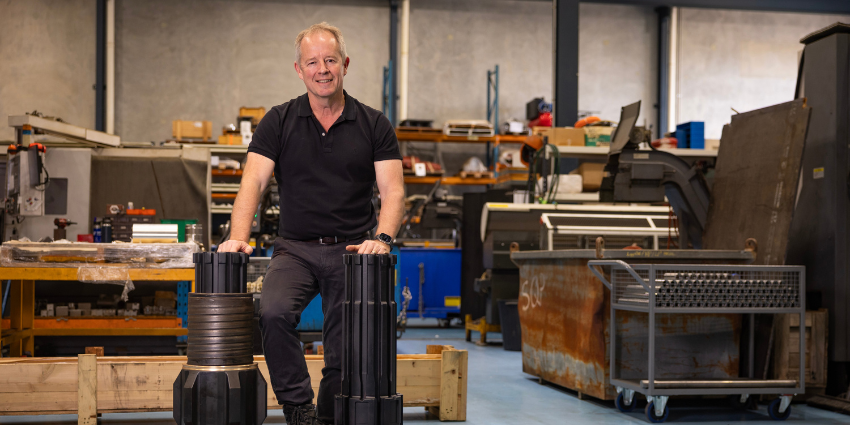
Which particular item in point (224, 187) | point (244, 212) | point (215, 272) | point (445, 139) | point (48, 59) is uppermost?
point (48, 59)

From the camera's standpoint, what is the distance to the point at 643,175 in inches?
174

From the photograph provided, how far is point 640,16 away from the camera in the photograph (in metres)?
12.7

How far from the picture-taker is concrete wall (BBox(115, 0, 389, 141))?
11.4 meters

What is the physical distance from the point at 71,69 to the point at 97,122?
0.89 metres

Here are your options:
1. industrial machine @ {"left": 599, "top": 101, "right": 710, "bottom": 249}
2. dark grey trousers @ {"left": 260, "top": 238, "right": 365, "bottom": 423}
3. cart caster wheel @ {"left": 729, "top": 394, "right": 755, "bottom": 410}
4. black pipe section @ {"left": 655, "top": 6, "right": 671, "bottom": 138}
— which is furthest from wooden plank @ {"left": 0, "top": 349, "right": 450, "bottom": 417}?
black pipe section @ {"left": 655, "top": 6, "right": 671, "bottom": 138}

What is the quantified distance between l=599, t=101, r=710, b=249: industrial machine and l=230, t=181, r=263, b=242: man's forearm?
2.59m

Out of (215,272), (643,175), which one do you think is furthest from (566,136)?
(215,272)

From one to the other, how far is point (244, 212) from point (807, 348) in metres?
3.31

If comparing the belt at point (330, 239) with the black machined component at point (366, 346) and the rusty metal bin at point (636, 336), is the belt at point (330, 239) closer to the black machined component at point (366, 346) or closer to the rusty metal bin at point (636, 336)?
the black machined component at point (366, 346)

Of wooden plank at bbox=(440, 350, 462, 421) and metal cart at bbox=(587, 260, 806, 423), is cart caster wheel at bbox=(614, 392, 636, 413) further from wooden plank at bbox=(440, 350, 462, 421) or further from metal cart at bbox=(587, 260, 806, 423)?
wooden plank at bbox=(440, 350, 462, 421)

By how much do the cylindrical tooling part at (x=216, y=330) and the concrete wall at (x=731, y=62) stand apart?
11.6 metres

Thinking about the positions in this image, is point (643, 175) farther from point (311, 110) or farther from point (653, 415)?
point (311, 110)

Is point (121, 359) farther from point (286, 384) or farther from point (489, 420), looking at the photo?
point (489, 420)

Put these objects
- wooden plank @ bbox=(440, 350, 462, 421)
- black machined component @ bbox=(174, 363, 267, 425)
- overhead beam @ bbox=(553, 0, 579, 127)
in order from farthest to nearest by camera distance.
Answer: overhead beam @ bbox=(553, 0, 579, 127)
wooden plank @ bbox=(440, 350, 462, 421)
black machined component @ bbox=(174, 363, 267, 425)
